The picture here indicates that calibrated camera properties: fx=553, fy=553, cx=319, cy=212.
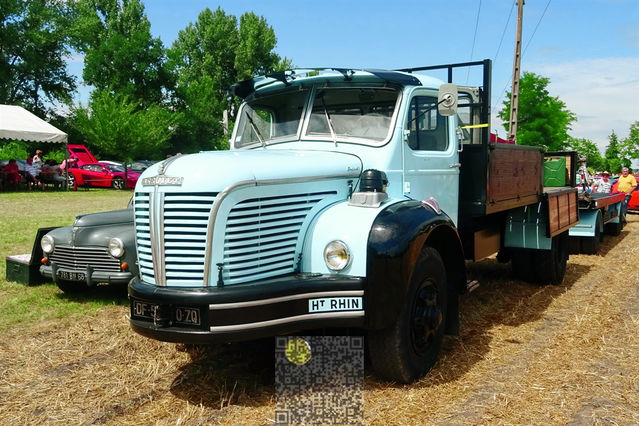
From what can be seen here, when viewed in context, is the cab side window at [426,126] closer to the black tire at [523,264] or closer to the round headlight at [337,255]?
the round headlight at [337,255]

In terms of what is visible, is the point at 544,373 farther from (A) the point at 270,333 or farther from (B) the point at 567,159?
(B) the point at 567,159

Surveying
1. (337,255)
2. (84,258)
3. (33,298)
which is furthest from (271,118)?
(33,298)

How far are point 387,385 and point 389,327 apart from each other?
0.47 m

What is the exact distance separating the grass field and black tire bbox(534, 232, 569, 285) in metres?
0.65

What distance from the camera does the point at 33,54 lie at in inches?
1465

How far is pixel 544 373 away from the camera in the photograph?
13.6 feet

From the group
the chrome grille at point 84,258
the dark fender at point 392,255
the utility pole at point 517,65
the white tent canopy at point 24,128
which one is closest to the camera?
the dark fender at point 392,255

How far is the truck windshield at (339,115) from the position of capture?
439 centimetres

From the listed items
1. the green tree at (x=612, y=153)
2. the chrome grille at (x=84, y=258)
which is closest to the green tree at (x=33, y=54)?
the chrome grille at (x=84, y=258)

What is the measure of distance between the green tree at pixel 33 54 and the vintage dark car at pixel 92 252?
34404 mm

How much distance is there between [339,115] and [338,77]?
301 millimetres

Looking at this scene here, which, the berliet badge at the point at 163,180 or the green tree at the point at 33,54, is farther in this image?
the green tree at the point at 33,54

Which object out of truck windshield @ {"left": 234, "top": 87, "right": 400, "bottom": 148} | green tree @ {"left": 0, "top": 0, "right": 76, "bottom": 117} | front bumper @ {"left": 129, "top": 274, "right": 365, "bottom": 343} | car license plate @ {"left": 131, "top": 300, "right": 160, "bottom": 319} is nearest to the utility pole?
truck windshield @ {"left": 234, "top": 87, "right": 400, "bottom": 148}

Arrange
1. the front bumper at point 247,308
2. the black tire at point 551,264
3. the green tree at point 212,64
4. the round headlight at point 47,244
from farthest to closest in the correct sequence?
the green tree at point 212,64 < the black tire at point 551,264 < the round headlight at point 47,244 < the front bumper at point 247,308
